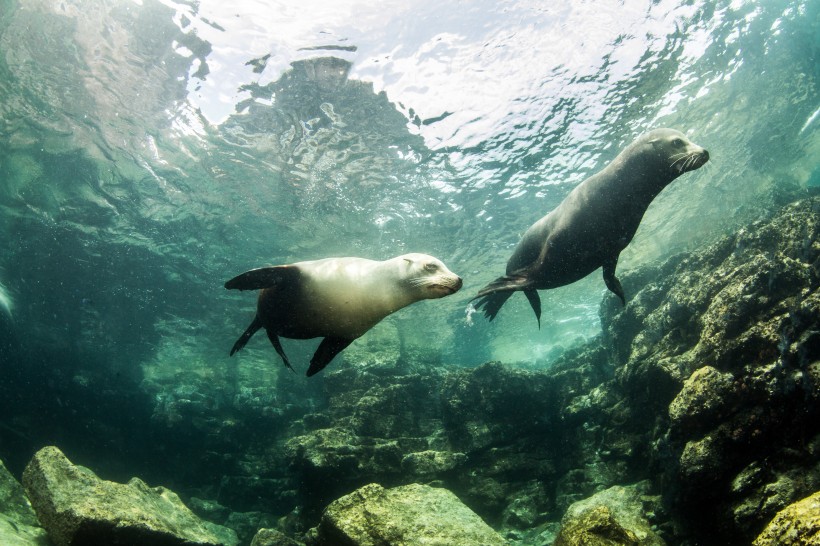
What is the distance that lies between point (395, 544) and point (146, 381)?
27.5m

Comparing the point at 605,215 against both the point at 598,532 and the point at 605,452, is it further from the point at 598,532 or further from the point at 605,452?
the point at 605,452

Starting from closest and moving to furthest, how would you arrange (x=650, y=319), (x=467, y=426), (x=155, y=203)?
(x=650, y=319) → (x=467, y=426) → (x=155, y=203)

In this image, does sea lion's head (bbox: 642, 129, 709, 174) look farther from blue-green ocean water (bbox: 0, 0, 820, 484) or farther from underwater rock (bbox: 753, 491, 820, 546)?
blue-green ocean water (bbox: 0, 0, 820, 484)

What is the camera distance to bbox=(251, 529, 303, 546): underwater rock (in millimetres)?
5973

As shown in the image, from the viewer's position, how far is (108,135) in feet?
29.6

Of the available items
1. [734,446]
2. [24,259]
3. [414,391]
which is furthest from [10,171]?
[734,446]

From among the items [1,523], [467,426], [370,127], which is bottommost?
[1,523]

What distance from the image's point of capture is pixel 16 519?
467 cm

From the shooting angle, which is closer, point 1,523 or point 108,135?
point 1,523

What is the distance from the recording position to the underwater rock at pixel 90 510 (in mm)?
4223

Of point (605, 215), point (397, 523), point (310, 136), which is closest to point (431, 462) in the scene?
point (397, 523)

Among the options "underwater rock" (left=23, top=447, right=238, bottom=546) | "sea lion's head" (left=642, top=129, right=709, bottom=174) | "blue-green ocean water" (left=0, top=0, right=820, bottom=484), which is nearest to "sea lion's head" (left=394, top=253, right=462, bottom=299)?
"sea lion's head" (left=642, top=129, right=709, bottom=174)

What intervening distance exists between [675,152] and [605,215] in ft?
2.77

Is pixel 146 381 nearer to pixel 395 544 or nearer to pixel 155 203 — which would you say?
pixel 155 203
